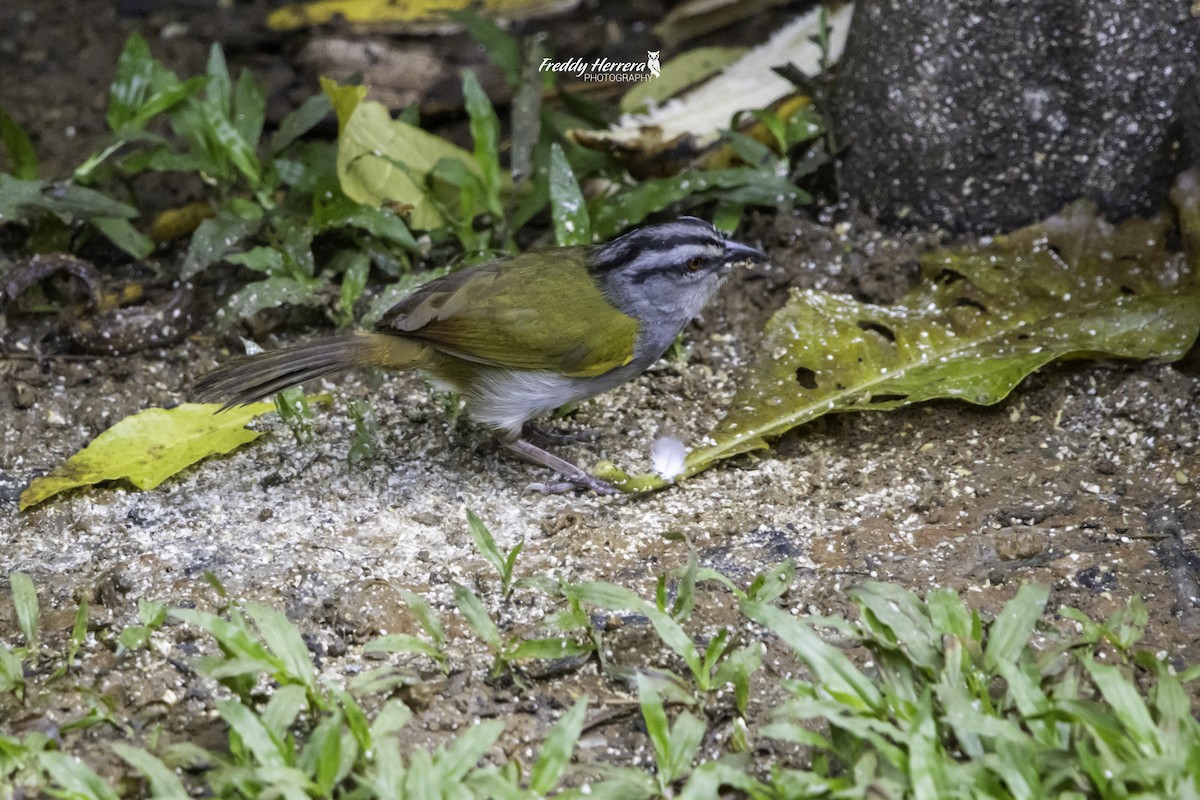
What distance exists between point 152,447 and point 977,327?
9.98 ft

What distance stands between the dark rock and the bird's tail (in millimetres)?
2297

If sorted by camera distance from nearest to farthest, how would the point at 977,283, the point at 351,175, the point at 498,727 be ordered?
the point at 498,727 < the point at 977,283 < the point at 351,175

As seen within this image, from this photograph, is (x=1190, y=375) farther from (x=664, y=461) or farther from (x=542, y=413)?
(x=542, y=413)

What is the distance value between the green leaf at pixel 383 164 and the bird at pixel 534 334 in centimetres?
86

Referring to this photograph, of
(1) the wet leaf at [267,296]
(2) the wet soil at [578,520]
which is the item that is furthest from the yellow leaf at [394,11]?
(2) the wet soil at [578,520]

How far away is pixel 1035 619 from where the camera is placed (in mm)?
3027

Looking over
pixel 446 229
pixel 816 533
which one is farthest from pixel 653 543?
pixel 446 229

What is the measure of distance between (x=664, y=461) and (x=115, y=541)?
1.83 m

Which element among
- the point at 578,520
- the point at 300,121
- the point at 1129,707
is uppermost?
the point at 300,121

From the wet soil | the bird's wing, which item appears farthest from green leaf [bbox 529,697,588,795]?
the bird's wing

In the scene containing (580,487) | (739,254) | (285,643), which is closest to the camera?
(285,643)

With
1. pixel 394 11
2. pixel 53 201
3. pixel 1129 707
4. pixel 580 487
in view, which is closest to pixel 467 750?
pixel 1129 707

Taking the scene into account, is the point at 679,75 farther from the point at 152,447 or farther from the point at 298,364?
the point at 152,447

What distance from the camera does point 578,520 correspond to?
405 centimetres
